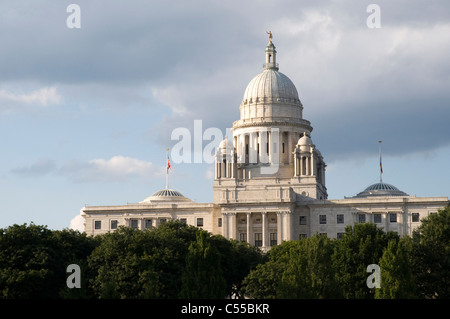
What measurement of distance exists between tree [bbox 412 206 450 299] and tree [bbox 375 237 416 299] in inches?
565

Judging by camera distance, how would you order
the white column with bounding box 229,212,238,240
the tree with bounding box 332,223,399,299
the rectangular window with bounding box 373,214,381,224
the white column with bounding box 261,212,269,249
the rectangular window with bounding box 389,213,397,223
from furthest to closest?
1. the white column with bounding box 229,212,238,240
2. the rectangular window with bounding box 373,214,381,224
3. the rectangular window with bounding box 389,213,397,223
4. the white column with bounding box 261,212,269,249
5. the tree with bounding box 332,223,399,299

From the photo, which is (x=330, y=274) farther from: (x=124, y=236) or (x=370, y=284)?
(x=124, y=236)

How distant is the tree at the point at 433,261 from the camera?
5423 inches

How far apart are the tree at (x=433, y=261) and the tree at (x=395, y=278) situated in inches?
565

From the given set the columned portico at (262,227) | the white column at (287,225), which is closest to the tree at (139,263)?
the white column at (287,225)

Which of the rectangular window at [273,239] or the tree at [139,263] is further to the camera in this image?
the rectangular window at [273,239]

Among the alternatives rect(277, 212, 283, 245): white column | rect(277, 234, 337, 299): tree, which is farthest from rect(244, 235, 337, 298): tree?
rect(277, 212, 283, 245): white column

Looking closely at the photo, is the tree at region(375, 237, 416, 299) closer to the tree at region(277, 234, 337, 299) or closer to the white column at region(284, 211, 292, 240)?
the tree at region(277, 234, 337, 299)

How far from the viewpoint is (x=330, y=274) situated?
12731cm

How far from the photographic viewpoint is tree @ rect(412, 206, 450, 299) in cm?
13775

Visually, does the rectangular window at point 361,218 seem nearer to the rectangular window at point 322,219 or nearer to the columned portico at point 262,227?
the rectangular window at point 322,219

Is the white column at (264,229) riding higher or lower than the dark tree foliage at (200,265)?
higher
